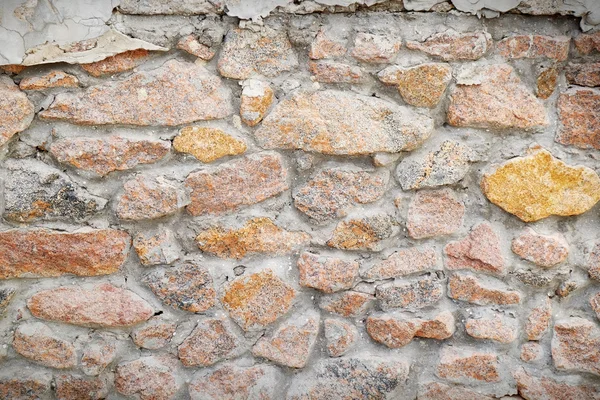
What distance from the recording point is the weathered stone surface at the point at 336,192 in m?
1.62

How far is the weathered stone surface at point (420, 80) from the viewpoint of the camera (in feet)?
5.16

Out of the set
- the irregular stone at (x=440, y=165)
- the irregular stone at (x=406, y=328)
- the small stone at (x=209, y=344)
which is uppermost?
the irregular stone at (x=440, y=165)

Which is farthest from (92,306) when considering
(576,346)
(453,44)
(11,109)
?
(576,346)

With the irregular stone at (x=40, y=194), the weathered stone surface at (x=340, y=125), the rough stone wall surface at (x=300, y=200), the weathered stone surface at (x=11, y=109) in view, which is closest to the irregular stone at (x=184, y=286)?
the rough stone wall surface at (x=300, y=200)

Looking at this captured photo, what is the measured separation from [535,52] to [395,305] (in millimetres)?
808

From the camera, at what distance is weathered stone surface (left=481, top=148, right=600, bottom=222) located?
5.32ft

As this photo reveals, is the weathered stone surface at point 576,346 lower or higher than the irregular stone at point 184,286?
higher

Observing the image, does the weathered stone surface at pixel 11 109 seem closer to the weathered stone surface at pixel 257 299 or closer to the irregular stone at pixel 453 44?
the weathered stone surface at pixel 257 299

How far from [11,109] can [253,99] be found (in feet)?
2.08

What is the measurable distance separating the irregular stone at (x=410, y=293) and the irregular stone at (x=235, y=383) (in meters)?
0.39

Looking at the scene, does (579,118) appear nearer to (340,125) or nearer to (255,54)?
(340,125)

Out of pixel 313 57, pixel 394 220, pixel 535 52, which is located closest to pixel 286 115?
pixel 313 57

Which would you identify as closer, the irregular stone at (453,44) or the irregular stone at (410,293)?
the irregular stone at (453,44)

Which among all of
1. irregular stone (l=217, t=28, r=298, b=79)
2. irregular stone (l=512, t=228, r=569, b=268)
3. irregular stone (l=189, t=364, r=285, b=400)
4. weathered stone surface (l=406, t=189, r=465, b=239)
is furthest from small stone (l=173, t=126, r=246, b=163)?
irregular stone (l=512, t=228, r=569, b=268)
